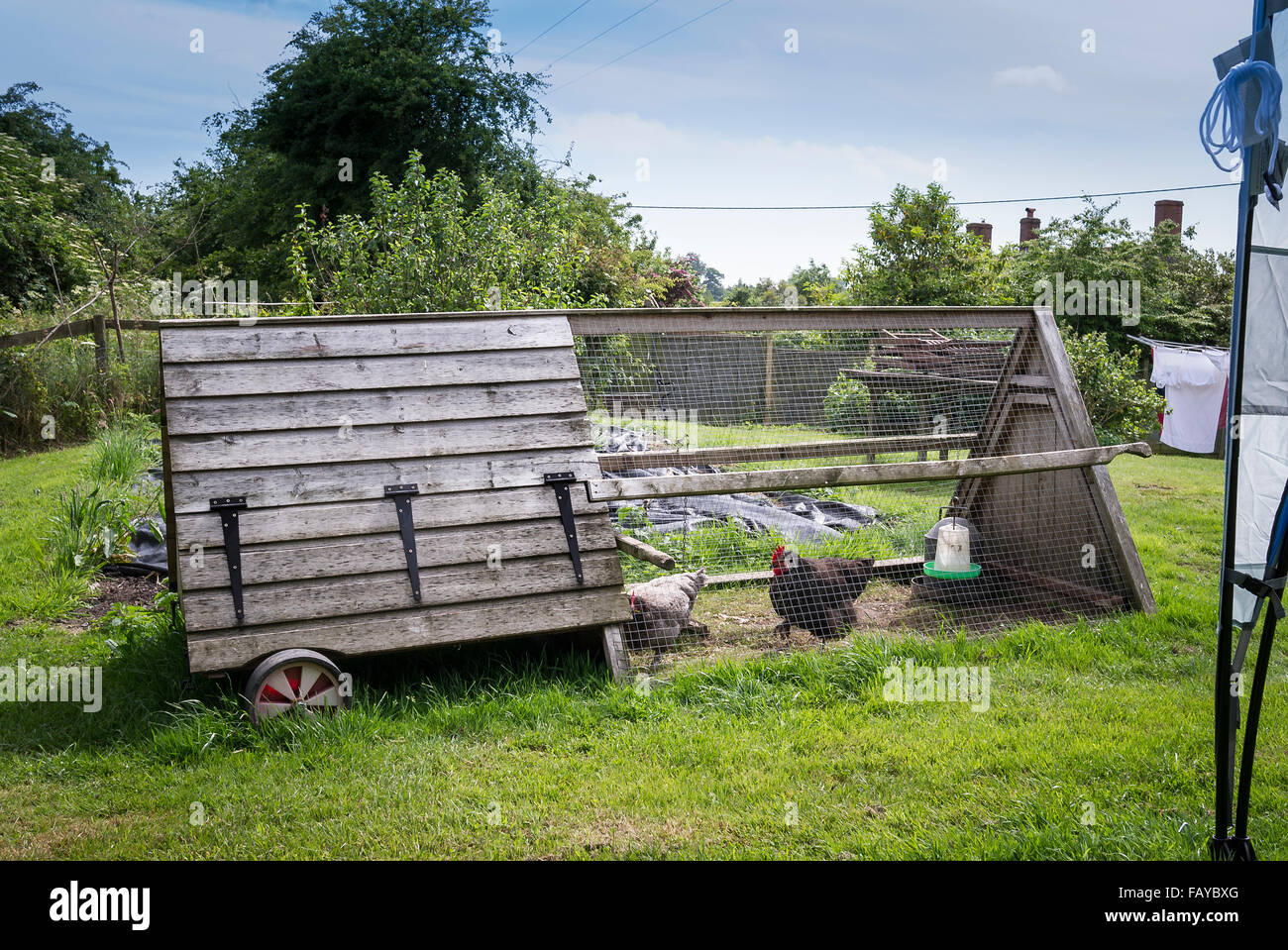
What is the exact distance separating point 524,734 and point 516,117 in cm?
2057

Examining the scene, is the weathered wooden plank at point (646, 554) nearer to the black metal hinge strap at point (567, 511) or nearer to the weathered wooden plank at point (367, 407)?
the black metal hinge strap at point (567, 511)

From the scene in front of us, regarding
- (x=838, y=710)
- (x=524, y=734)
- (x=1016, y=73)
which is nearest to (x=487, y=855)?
(x=524, y=734)

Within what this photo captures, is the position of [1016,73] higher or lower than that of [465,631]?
higher

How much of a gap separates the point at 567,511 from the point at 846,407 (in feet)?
12.9

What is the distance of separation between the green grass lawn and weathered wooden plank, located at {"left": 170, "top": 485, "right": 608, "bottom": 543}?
2.18 feet

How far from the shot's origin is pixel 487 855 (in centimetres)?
264

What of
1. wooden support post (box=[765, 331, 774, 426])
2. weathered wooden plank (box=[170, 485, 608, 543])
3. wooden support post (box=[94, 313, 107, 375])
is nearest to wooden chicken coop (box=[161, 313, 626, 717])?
weathered wooden plank (box=[170, 485, 608, 543])

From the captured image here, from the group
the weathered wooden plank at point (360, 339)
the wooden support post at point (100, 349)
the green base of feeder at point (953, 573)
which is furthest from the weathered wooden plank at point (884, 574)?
the wooden support post at point (100, 349)

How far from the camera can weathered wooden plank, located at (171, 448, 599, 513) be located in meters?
3.70

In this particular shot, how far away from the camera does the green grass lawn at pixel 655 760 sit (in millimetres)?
2715

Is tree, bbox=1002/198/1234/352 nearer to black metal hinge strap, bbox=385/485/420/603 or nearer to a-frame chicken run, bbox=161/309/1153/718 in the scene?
a-frame chicken run, bbox=161/309/1153/718
